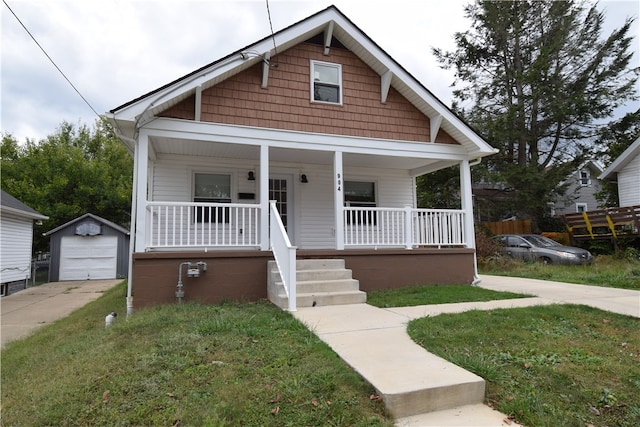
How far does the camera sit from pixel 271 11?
22.2 ft

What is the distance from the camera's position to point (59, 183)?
21859 millimetres

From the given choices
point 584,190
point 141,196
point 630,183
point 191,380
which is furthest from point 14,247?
point 584,190

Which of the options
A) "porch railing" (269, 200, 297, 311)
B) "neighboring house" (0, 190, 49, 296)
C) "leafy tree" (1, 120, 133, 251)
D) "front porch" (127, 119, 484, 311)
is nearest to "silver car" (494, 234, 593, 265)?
"front porch" (127, 119, 484, 311)

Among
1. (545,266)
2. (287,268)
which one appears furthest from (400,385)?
(545,266)

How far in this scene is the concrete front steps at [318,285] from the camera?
6035 millimetres

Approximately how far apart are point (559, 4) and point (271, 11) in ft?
61.8

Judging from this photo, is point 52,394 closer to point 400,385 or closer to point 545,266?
point 400,385

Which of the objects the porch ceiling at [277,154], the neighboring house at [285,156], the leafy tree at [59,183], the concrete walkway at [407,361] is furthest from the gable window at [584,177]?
the leafy tree at [59,183]

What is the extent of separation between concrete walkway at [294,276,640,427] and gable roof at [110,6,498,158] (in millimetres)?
4193

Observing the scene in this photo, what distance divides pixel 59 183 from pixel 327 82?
806 inches

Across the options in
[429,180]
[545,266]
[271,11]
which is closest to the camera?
[271,11]

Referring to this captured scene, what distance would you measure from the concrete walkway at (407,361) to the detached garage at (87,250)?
584 inches

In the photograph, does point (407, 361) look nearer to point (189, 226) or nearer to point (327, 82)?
point (189, 226)

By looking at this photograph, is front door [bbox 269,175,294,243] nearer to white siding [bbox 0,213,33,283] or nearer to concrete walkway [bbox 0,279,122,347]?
concrete walkway [bbox 0,279,122,347]
